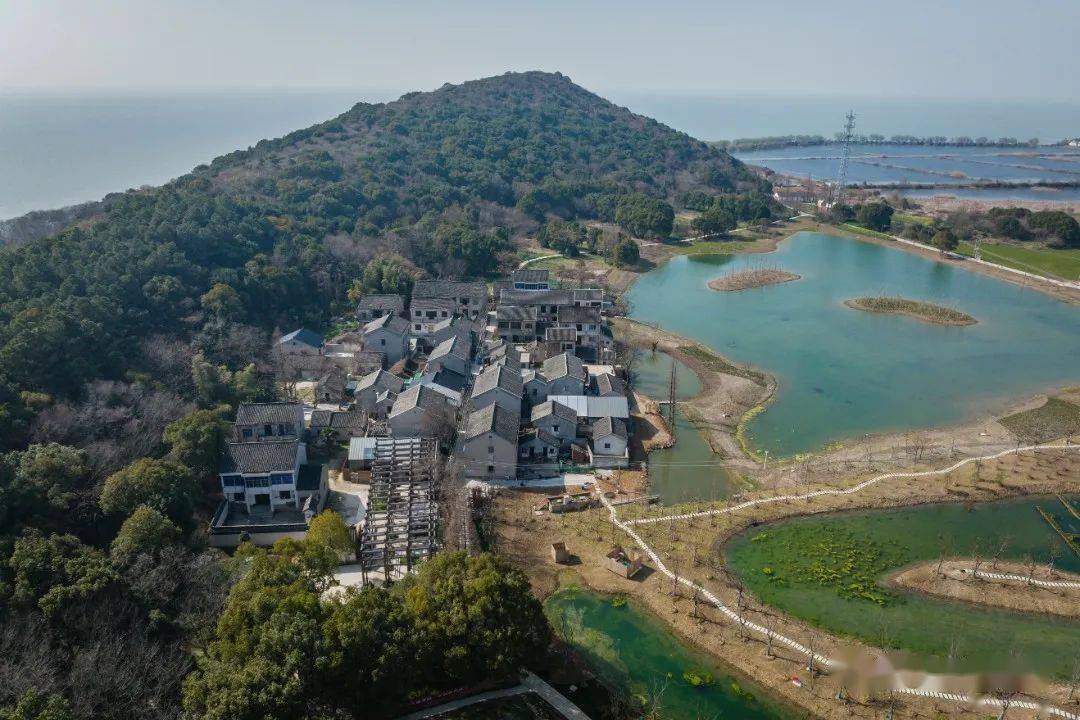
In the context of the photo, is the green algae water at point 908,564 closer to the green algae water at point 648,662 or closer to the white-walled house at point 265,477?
the green algae water at point 648,662

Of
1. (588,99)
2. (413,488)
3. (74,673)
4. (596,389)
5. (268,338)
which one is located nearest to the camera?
(74,673)

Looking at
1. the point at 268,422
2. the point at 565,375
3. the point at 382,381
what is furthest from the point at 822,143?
the point at 268,422

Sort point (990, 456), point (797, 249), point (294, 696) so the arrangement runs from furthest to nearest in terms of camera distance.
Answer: point (797, 249) → point (990, 456) → point (294, 696)

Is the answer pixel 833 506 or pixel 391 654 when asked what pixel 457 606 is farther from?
pixel 833 506

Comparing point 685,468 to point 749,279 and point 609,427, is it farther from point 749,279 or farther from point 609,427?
point 749,279

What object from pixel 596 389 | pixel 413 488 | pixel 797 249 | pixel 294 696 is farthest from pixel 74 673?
pixel 797 249

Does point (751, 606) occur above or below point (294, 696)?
below

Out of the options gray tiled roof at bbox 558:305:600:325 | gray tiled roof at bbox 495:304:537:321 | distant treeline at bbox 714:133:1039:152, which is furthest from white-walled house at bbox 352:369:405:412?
distant treeline at bbox 714:133:1039:152
